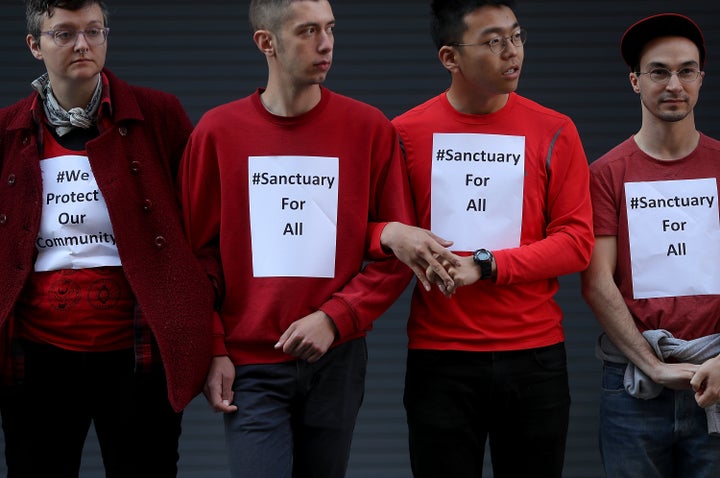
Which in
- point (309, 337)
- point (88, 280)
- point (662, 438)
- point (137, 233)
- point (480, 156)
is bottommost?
point (662, 438)

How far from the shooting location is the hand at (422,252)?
137 inches

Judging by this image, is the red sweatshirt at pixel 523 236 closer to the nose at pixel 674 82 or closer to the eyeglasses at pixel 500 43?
the eyeglasses at pixel 500 43

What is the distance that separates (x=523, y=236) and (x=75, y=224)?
138 centimetres

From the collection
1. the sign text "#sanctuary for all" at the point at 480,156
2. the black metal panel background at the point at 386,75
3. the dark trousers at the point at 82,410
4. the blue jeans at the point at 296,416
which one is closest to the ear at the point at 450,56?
the sign text "#sanctuary for all" at the point at 480,156

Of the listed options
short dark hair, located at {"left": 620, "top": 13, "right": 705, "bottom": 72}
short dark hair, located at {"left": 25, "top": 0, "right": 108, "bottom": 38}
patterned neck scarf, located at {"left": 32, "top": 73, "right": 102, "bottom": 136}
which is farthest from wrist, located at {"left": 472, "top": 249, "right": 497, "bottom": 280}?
short dark hair, located at {"left": 25, "top": 0, "right": 108, "bottom": 38}

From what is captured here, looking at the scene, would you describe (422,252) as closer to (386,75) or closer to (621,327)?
(621,327)

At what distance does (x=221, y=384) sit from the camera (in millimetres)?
3590

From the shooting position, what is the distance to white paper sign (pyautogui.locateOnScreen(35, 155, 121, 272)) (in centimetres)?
359

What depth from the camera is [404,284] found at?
371 cm

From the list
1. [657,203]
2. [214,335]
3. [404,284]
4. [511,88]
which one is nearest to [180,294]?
[214,335]

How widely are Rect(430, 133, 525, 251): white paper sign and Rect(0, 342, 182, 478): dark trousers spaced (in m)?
1.02

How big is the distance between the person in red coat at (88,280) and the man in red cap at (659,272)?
134 cm

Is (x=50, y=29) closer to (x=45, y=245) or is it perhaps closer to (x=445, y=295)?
(x=45, y=245)

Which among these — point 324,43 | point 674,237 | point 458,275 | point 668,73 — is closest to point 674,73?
point 668,73
